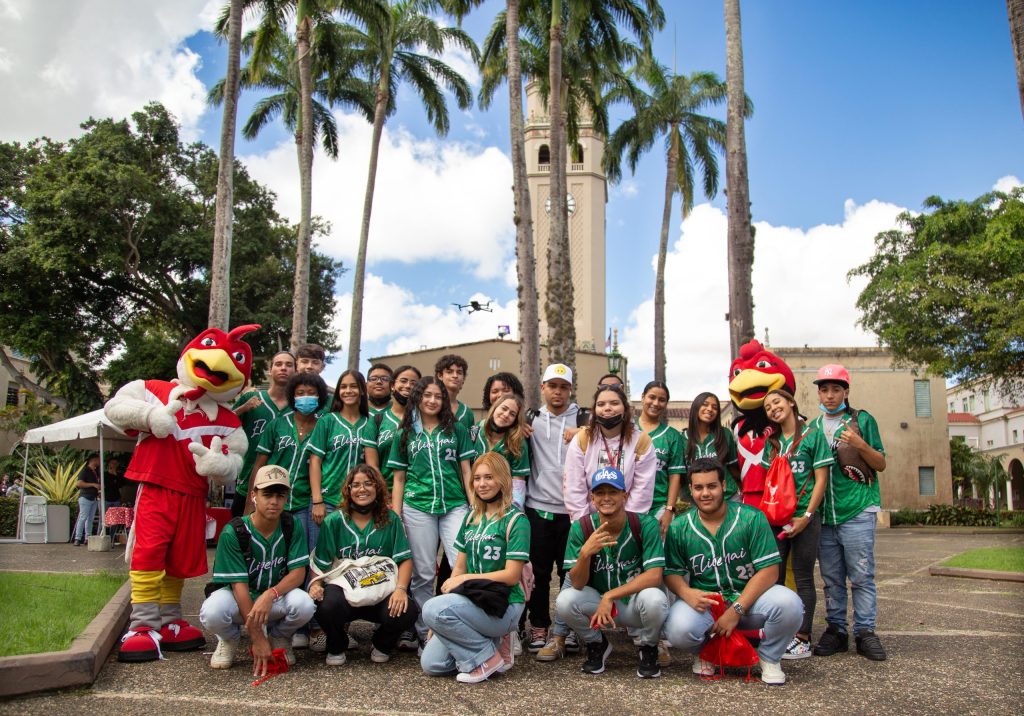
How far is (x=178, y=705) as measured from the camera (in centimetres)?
439

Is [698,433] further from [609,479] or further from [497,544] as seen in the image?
[497,544]

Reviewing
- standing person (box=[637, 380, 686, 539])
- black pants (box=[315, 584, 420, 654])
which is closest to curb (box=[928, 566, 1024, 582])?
standing person (box=[637, 380, 686, 539])

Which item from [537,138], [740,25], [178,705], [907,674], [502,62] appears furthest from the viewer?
[537,138]

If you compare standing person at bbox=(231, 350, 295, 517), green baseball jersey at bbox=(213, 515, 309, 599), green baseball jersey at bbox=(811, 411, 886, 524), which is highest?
standing person at bbox=(231, 350, 295, 517)

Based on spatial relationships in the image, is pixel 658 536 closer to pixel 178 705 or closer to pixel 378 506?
pixel 378 506

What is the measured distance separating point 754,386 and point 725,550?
1.58 meters

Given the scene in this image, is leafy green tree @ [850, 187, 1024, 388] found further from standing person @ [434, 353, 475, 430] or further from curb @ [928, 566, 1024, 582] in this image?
standing person @ [434, 353, 475, 430]

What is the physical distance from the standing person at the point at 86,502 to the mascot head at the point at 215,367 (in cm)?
1123

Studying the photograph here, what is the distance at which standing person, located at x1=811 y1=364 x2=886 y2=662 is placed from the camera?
18.2ft

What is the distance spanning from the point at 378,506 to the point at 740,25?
11135 millimetres

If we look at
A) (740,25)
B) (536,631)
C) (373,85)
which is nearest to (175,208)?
(373,85)

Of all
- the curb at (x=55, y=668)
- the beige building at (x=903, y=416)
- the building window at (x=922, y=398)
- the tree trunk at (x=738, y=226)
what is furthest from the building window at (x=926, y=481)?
the curb at (x=55, y=668)

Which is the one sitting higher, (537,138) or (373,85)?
(537,138)

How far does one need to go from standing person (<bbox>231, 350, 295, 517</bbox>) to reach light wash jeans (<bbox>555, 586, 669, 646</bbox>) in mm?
2761
